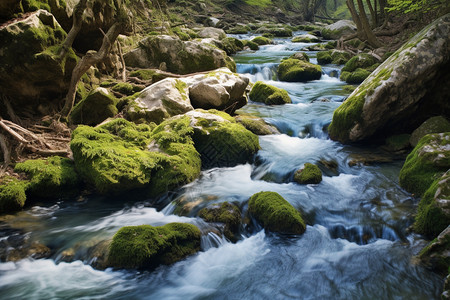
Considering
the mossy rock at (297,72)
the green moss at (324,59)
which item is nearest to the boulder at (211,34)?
the green moss at (324,59)

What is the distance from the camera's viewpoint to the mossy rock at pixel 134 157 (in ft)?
20.3

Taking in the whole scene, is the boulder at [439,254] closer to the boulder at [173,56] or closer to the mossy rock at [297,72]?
the boulder at [173,56]

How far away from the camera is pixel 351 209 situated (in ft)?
19.7

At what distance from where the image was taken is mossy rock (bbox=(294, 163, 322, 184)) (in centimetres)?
695

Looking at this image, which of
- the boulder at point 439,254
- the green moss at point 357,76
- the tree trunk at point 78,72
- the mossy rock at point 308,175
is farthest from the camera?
the green moss at point 357,76

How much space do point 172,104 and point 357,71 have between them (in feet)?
34.0

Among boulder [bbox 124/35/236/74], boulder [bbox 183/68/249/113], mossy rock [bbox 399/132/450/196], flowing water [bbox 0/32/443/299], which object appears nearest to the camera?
flowing water [bbox 0/32/443/299]

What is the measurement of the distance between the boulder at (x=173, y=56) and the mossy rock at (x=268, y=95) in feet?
5.41

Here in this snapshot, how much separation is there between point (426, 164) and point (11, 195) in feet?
24.7

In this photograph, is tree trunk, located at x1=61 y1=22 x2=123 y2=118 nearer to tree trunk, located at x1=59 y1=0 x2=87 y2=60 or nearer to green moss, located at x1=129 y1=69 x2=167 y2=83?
tree trunk, located at x1=59 y1=0 x2=87 y2=60

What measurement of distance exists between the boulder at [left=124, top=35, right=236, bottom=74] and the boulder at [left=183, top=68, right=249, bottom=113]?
244 centimetres


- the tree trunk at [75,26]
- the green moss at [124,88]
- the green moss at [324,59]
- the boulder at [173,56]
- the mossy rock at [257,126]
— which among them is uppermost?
the tree trunk at [75,26]

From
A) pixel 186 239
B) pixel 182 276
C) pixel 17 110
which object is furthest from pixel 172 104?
pixel 182 276

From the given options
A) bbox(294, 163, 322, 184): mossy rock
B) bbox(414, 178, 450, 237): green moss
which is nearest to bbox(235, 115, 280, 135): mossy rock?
bbox(294, 163, 322, 184): mossy rock
